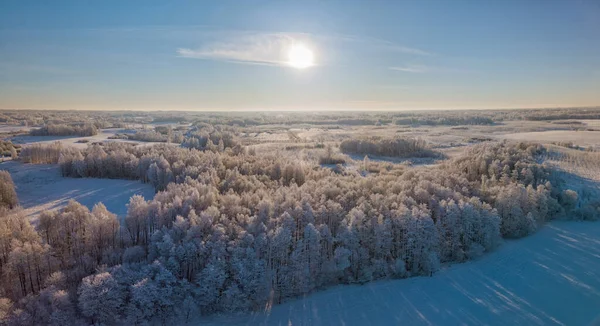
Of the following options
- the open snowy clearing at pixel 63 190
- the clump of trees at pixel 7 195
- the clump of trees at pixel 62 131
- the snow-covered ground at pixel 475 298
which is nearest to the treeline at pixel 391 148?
the snow-covered ground at pixel 475 298

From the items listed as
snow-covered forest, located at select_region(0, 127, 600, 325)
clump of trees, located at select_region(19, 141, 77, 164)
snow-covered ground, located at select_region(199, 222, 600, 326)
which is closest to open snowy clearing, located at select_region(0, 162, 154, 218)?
snow-covered forest, located at select_region(0, 127, 600, 325)

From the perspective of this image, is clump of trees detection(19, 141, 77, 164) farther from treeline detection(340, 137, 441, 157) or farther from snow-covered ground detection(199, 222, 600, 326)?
treeline detection(340, 137, 441, 157)

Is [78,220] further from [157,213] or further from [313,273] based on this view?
[313,273]

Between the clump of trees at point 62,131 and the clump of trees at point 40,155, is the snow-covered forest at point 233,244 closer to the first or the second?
the clump of trees at point 40,155

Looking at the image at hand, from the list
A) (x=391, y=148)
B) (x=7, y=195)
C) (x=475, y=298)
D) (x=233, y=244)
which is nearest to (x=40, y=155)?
(x=7, y=195)

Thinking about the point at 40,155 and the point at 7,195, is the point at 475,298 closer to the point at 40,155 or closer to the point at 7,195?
the point at 7,195

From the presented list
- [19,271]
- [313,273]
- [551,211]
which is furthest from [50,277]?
[551,211]

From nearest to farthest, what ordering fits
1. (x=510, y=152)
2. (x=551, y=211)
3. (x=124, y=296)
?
(x=124, y=296), (x=551, y=211), (x=510, y=152)
